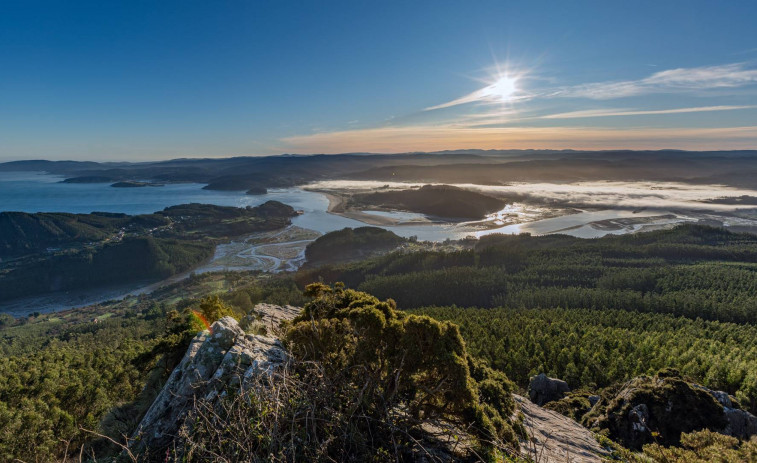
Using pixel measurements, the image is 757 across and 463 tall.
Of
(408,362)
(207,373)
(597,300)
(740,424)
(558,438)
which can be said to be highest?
(408,362)

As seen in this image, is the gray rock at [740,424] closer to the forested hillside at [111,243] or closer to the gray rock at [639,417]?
the gray rock at [639,417]

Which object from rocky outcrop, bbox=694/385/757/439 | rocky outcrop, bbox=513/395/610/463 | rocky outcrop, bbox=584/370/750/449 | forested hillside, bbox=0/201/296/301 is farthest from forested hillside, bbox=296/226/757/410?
forested hillside, bbox=0/201/296/301

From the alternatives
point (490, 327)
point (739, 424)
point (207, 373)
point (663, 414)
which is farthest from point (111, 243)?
point (739, 424)

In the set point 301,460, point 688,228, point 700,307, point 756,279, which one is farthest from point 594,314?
point 688,228

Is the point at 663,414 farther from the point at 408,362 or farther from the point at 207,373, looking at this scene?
the point at 207,373

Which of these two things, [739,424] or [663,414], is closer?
[663,414]

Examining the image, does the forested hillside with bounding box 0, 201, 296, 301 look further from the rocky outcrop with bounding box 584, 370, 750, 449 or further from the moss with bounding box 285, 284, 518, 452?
the rocky outcrop with bounding box 584, 370, 750, 449
